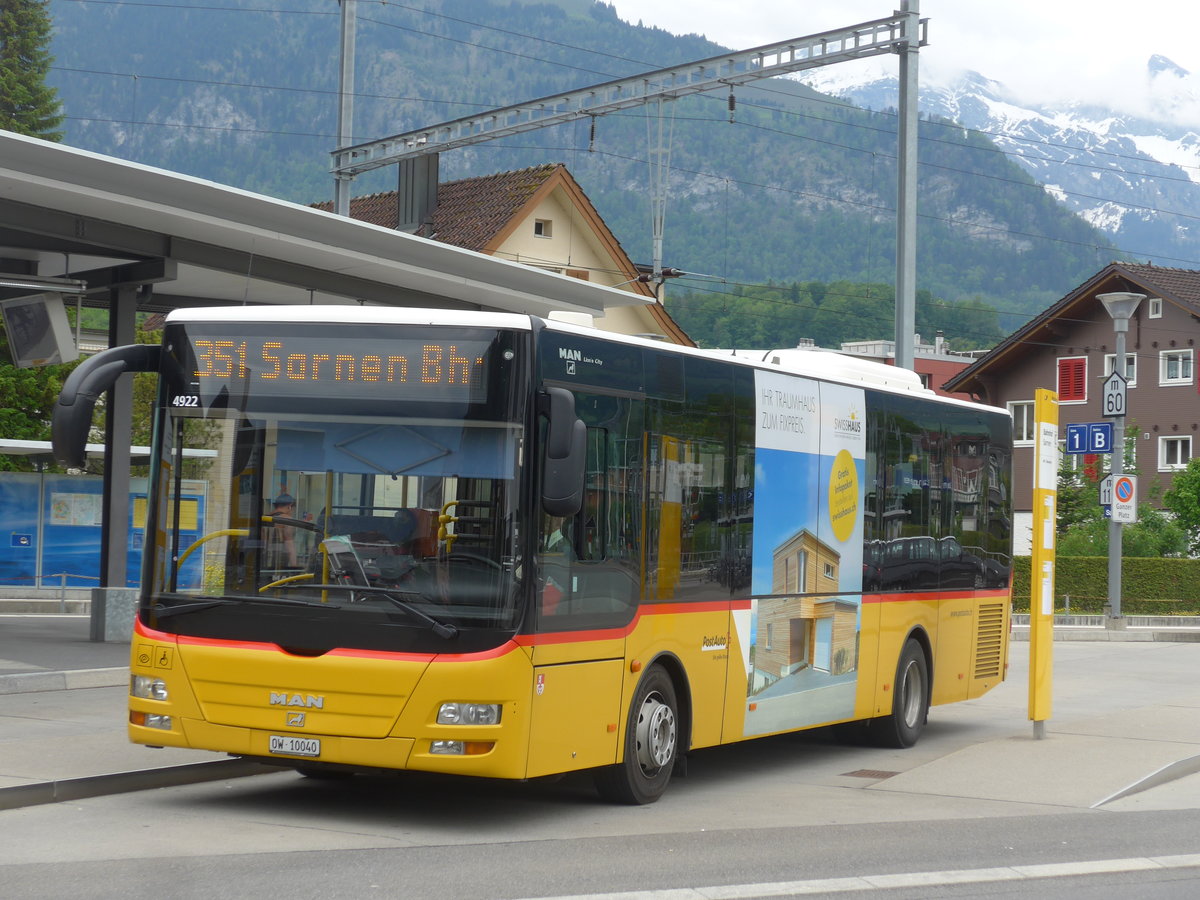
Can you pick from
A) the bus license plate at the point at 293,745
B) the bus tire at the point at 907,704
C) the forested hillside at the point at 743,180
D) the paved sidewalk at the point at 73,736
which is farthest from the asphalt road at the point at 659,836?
the forested hillside at the point at 743,180

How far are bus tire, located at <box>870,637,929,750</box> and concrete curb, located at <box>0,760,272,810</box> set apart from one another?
17.7 feet

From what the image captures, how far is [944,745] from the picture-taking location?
1508cm

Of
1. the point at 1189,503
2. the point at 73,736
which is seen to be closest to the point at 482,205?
the point at 1189,503

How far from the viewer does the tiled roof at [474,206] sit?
46.3m

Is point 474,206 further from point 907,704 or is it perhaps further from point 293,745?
point 293,745

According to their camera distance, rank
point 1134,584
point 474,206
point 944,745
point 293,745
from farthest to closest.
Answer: point 474,206 → point 1134,584 → point 944,745 → point 293,745

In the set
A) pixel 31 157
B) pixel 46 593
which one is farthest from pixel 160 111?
pixel 31 157

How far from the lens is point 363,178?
129 m

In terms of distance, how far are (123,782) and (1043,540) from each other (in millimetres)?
7801

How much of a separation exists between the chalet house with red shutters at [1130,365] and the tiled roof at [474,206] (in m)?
21.9

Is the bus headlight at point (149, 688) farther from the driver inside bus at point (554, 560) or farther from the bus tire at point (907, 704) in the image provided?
the bus tire at point (907, 704)

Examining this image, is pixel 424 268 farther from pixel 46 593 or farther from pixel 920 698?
pixel 46 593

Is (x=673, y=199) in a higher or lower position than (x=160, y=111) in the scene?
lower

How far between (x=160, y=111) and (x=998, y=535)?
19549cm
